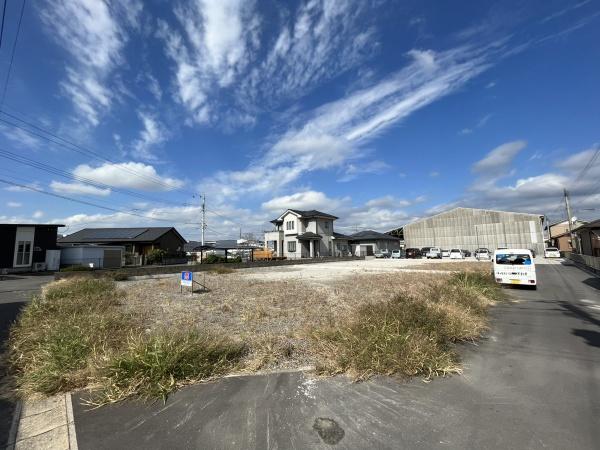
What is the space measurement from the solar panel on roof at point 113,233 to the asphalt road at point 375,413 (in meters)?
→ 39.0

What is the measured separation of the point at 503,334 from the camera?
6199 mm

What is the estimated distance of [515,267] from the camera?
1266 centimetres

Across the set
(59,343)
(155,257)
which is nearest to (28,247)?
(155,257)

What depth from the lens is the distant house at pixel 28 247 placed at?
23781 millimetres

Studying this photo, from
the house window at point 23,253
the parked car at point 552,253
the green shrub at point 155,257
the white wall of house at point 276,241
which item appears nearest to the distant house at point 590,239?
the parked car at point 552,253

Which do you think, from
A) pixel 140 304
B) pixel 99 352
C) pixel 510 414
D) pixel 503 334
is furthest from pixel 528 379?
pixel 140 304

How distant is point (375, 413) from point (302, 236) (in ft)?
120

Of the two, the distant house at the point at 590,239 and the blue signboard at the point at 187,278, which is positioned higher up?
the distant house at the point at 590,239

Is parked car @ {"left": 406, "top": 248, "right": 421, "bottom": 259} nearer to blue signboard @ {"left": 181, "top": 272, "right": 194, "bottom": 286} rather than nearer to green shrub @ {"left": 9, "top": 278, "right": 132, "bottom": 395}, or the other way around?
blue signboard @ {"left": 181, "top": 272, "right": 194, "bottom": 286}

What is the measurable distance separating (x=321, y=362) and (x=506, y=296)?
30.7ft

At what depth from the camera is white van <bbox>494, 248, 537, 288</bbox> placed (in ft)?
40.8

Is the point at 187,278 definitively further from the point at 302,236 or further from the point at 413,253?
the point at 413,253

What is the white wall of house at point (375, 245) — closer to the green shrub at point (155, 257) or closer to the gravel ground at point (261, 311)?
the green shrub at point (155, 257)

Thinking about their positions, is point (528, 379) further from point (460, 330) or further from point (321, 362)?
point (321, 362)
